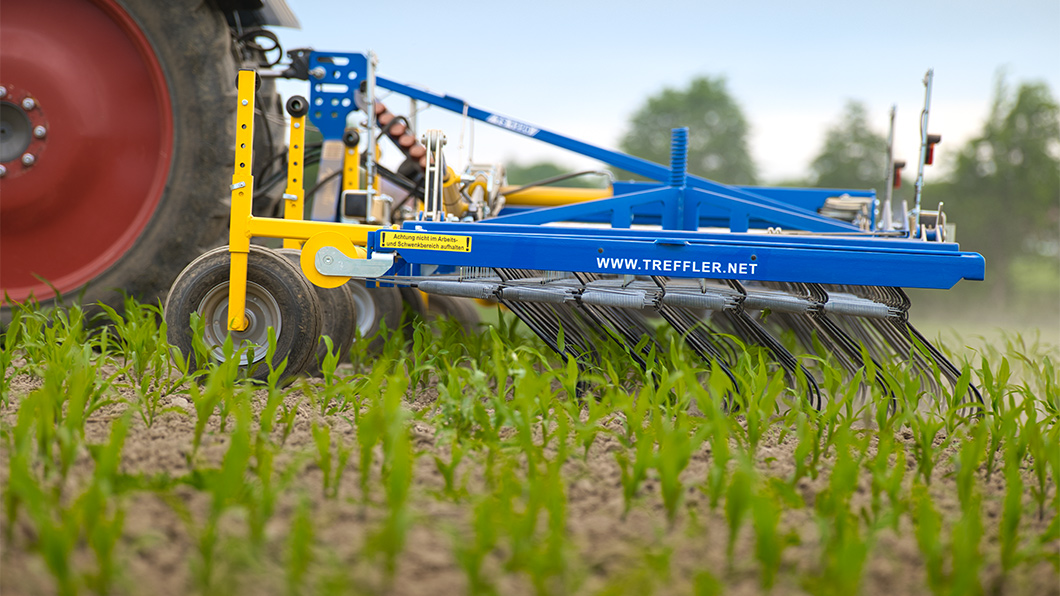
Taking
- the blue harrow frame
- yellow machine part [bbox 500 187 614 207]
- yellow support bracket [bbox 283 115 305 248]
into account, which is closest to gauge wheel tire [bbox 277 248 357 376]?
yellow support bracket [bbox 283 115 305 248]

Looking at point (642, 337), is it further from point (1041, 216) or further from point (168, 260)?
point (1041, 216)

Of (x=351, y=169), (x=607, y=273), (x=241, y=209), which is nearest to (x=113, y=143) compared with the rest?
(x=351, y=169)

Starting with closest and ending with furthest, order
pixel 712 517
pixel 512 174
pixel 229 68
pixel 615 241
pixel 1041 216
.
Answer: pixel 712 517
pixel 615 241
pixel 229 68
pixel 1041 216
pixel 512 174

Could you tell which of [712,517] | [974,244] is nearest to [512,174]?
[974,244]

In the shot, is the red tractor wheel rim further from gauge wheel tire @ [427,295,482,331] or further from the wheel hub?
gauge wheel tire @ [427,295,482,331]

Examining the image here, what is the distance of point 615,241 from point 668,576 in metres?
1.48

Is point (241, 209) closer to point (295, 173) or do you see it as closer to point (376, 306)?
point (295, 173)

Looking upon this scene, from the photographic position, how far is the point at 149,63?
3.58 m

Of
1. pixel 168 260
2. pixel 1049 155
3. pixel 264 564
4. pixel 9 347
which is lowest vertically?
pixel 264 564

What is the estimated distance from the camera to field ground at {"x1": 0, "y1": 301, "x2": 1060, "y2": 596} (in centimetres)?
140

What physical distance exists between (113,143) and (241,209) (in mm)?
1184

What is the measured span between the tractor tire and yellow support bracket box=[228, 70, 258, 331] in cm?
68

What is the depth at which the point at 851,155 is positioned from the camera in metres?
22.4

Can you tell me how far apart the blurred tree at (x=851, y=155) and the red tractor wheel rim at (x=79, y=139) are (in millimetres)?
20144
